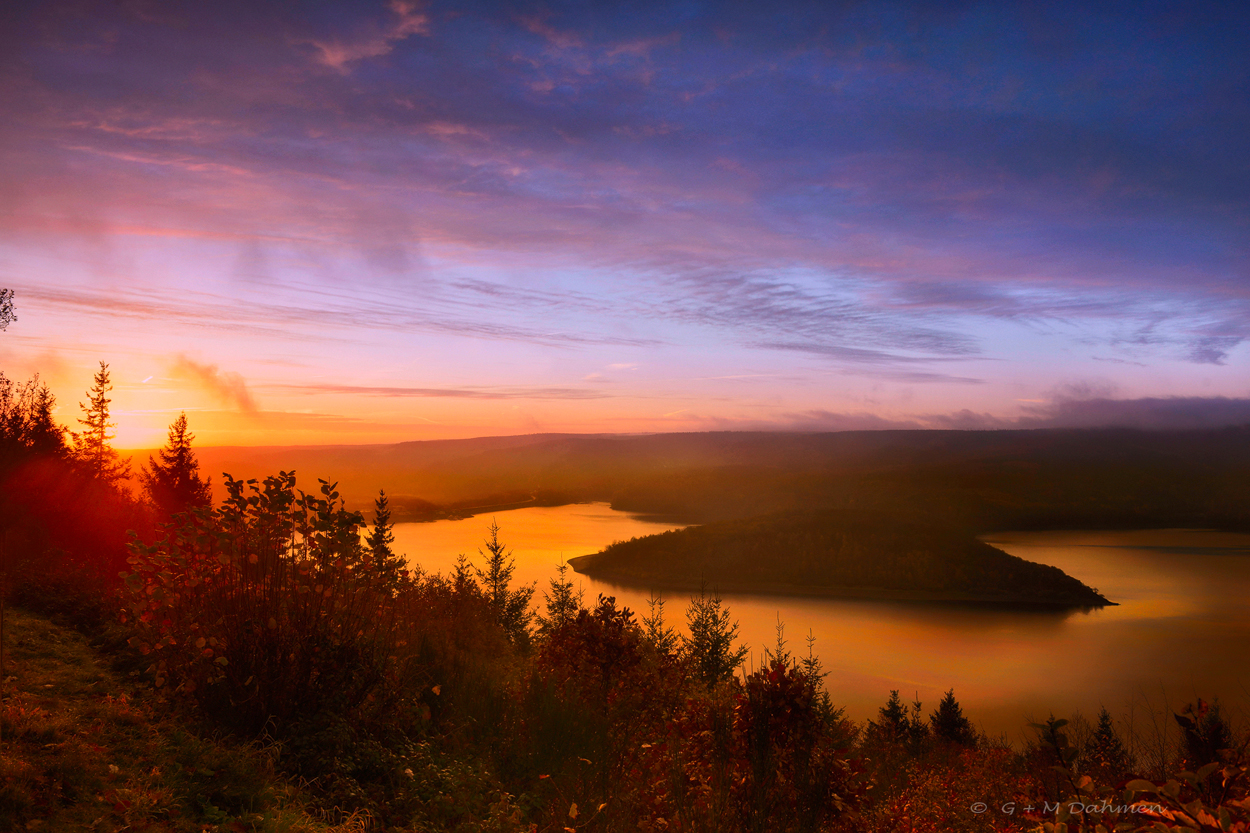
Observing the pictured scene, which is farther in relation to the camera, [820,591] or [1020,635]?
[820,591]

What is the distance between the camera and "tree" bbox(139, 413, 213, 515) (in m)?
37.8

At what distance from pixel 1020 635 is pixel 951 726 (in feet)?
127

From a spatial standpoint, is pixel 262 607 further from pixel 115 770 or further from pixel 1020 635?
pixel 1020 635

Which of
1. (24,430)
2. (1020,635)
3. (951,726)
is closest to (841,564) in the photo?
(1020,635)

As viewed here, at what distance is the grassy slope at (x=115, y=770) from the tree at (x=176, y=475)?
1429 inches

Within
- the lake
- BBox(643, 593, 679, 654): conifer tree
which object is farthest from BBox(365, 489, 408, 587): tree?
the lake

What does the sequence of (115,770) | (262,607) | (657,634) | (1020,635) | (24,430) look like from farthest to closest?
1. (1020,635)
2. (657,634)
3. (24,430)
4. (262,607)
5. (115,770)

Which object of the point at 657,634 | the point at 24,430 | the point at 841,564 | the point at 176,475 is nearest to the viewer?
the point at 24,430

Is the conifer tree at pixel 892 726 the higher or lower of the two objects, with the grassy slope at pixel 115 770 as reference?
lower

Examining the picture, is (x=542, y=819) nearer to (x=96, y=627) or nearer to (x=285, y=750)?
(x=285, y=750)

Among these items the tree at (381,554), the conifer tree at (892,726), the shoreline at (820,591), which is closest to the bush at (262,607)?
the tree at (381,554)

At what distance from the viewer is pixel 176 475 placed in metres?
39.1

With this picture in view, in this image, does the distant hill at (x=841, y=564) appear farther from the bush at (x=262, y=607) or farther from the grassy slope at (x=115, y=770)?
the grassy slope at (x=115, y=770)

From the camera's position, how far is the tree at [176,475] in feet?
124
